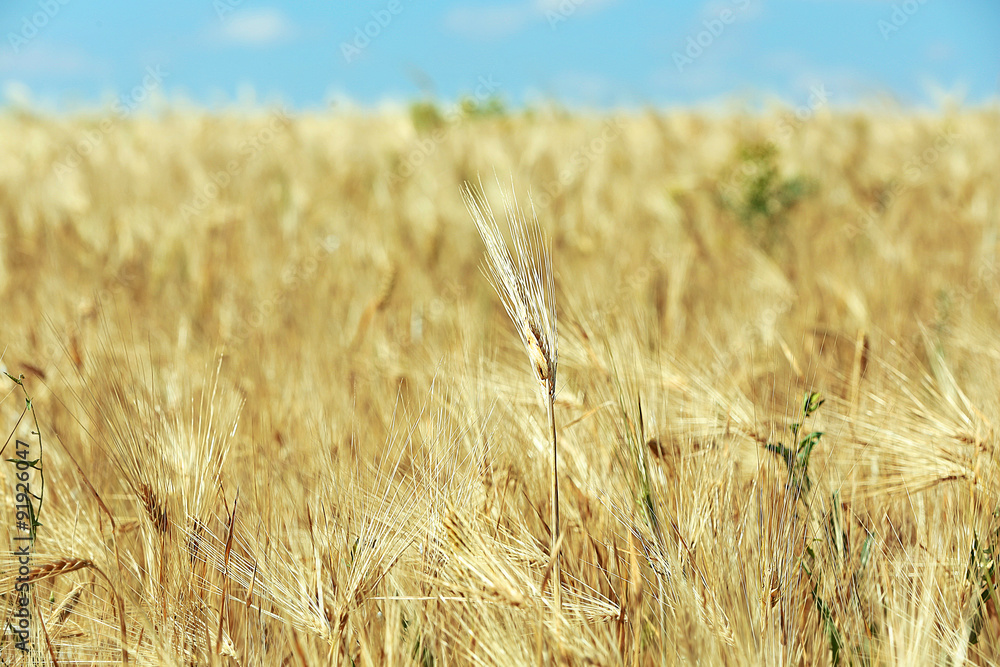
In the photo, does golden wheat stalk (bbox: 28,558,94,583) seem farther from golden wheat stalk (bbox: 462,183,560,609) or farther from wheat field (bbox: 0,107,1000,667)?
golden wheat stalk (bbox: 462,183,560,609)

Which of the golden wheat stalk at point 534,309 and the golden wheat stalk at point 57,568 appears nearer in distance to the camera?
the golden wheat stalk at point 534,309

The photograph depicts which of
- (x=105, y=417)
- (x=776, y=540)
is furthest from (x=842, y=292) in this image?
(x=105, y=417)

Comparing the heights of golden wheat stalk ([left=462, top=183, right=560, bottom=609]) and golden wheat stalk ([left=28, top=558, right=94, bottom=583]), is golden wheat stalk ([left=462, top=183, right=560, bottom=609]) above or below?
above

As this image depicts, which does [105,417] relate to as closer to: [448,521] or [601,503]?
[448,521]

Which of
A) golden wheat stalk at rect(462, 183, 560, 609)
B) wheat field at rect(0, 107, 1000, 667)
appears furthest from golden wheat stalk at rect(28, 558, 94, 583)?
golden wheat stalk at rect(462, 183, 560, 609)

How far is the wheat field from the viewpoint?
3.20ft

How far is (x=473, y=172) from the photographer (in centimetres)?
487

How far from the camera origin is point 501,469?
1249 mm

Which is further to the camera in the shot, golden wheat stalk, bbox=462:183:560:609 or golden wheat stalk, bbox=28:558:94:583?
golden wheat stalk, bbox=28:558:94:583

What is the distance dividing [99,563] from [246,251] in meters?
2.83

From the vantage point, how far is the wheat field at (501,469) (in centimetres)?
97

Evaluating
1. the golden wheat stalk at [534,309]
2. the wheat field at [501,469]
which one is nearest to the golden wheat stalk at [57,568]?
the wheat field at [501,469]

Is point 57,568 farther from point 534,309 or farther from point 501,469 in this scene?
point 534,309

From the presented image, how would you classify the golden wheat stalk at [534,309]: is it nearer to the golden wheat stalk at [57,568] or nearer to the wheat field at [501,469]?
the wheat field at [501,469]
